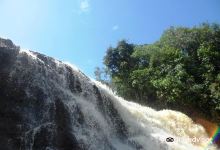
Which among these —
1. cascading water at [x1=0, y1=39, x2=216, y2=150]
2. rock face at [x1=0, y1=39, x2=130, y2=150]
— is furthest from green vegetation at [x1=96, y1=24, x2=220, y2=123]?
rock face at [x1=0, y1=39, x2=130, y2=150]

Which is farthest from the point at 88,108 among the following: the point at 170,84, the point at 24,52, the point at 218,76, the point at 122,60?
the point at 122,60

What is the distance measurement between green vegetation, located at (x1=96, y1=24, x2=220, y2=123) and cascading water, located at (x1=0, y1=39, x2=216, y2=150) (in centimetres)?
715

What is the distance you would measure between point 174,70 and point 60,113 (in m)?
15.4

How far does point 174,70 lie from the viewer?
27.6 meters

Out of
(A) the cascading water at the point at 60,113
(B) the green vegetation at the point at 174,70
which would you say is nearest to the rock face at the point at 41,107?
(A) the cascading water at the point at 60,113

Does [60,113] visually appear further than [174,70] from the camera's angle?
No

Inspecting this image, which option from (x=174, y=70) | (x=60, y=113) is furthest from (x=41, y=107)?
(x=174, y=70)

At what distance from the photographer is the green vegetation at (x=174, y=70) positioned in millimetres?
25703

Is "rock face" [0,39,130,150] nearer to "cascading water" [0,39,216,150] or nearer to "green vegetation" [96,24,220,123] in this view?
"cascading water" [0,39,216,150]

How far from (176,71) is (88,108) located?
13.4 m

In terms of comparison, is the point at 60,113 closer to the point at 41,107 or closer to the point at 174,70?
the point at 41,107

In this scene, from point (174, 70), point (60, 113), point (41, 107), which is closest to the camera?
point (41, 107)

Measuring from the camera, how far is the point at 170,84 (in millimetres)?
26172

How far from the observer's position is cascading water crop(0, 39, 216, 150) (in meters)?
12.3
